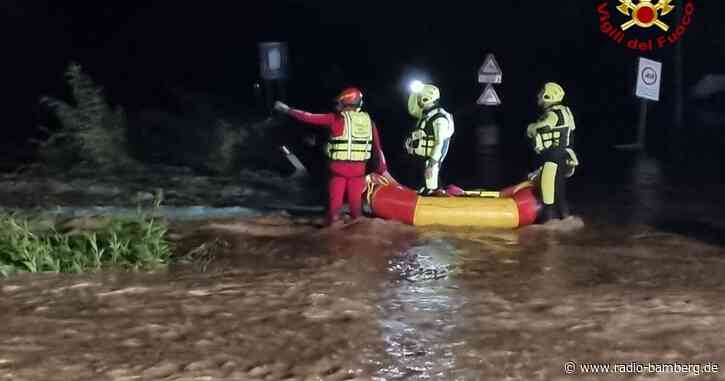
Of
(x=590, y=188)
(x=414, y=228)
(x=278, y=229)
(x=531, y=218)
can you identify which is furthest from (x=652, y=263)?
(x=590, y=188)

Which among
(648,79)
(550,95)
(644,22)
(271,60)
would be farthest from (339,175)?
(644,22)

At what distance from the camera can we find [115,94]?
27672mm

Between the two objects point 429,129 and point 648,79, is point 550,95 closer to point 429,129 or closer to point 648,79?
point 429,129

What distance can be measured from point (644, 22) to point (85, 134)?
13331 millimetres

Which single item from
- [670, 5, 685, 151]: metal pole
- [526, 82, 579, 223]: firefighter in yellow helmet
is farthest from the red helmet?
[670, 5, 685, 151]: metal pole

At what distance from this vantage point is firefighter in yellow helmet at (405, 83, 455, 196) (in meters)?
12.3

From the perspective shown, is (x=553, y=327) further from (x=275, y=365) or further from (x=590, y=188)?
(x=590, y=188)

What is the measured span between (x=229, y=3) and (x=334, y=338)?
1058 inches

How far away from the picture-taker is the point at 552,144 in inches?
480

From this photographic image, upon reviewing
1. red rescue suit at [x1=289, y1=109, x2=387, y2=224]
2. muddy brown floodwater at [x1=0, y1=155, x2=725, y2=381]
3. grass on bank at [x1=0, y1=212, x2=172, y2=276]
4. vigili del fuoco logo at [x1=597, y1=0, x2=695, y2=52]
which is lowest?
muddy brown floodwater at [x1=0, y1=155, x2=725, y2=381]

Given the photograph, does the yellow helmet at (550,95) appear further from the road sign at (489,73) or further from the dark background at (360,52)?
the dark background at (360,52)

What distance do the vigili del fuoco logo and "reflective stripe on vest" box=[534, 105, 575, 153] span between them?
1044 cm

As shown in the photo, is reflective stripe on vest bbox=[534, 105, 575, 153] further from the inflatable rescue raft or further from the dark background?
the dark background

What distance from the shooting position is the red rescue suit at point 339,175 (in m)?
11.9
